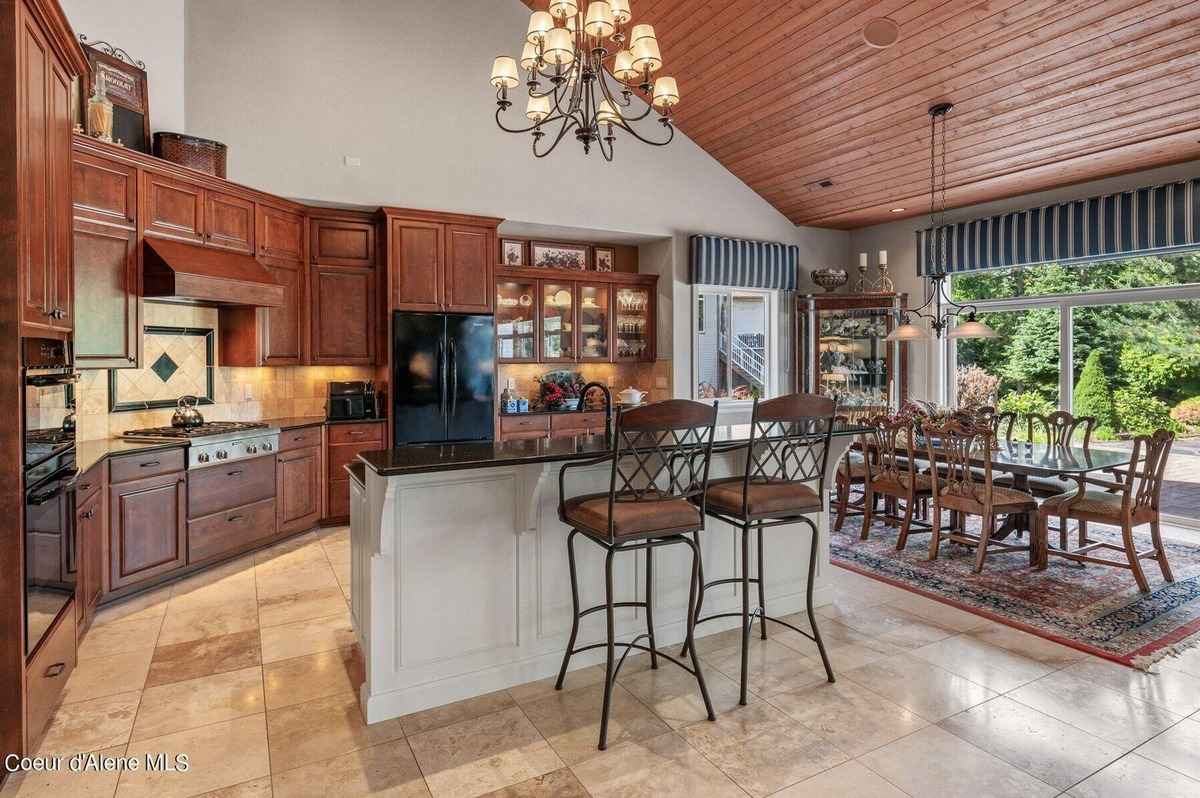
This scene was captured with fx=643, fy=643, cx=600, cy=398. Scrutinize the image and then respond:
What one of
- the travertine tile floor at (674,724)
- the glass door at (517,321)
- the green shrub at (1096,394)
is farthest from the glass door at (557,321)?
the green shrub at (1096,394)

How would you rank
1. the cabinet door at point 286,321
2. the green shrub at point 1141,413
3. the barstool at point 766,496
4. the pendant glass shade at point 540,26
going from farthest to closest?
the green shrub at point 1141,413, the cabinet door at point 286,321, the pendant glass shade at point 540,26, the barstool at point 766,496

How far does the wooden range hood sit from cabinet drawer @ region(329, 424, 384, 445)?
1.13m

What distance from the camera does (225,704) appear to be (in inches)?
102

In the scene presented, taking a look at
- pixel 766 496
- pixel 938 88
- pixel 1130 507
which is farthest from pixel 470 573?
pixel 938 88

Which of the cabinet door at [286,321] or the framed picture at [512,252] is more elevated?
the framed picture at [512,252]

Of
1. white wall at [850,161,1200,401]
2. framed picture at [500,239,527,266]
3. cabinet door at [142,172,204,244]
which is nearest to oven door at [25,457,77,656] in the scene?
cabinet door at [142,172,204,244]

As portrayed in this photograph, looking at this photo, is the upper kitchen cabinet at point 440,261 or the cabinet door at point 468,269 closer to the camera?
the upper kitchen cabinet at point 440,261

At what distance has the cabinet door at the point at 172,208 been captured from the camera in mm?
4043

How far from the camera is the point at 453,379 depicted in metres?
5.42

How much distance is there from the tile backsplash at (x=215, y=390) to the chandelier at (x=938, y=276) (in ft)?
15.3

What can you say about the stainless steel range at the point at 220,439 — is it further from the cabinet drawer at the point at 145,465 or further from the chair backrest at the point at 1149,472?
the chair backrest at the point at 1149,472

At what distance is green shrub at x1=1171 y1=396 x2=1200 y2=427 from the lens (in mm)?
5402

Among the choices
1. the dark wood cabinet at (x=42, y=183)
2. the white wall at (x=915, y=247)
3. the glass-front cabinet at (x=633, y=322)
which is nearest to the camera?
the dark wood cabinet at (x=42, y=183)

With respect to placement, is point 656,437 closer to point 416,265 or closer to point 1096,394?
point 416,265
